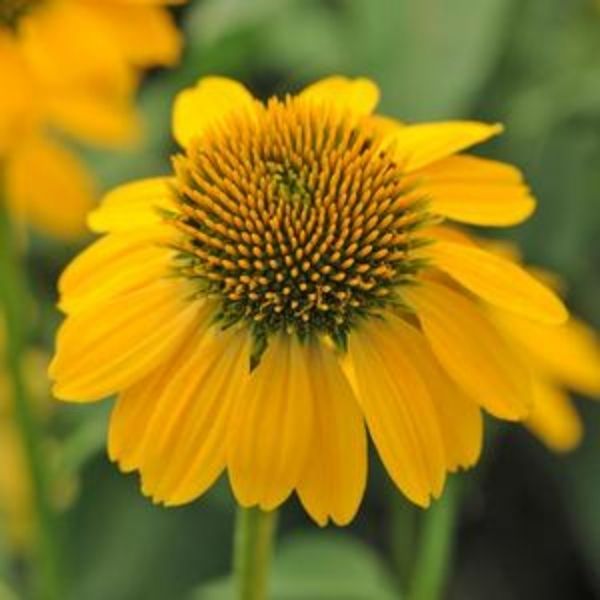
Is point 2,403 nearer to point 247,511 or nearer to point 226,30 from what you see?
point 226,30

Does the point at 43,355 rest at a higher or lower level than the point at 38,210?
lower

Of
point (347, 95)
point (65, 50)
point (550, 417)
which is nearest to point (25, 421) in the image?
point (65, 50)

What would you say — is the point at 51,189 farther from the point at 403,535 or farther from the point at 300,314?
the point at 300,314

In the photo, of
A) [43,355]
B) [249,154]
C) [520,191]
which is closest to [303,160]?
[249,154]

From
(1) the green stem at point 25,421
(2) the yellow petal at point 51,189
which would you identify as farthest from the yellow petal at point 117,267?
(2) the yellow petal at point 51,189

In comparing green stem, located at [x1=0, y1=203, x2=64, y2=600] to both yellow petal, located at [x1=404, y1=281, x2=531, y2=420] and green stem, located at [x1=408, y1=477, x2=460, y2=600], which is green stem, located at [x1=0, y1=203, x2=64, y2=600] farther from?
yellow petal, located at [x1=404, y1=281, x2=531, y2=420]

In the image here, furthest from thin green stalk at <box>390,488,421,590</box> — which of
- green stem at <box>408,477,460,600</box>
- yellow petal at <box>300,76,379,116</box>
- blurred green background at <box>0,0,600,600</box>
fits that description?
yellow petal at <box>300,76,379,116</box>

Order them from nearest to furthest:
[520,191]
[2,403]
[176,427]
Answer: [176,427], [520,191], [2,403]

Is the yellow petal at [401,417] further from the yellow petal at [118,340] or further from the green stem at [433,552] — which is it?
the green stem at [433,552]
